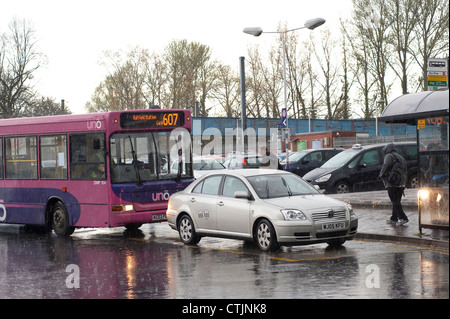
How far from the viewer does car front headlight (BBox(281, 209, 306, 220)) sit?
12547 mm

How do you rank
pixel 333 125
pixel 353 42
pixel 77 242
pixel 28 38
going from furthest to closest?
pixel 333 125 < pixel 28 38 < pixel 353 42 < pixel 77 242

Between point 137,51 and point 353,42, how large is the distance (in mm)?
19238

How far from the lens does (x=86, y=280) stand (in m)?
10.5

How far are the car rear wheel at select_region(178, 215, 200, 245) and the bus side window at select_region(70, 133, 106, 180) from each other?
235 centimetres

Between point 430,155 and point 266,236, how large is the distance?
3558mm

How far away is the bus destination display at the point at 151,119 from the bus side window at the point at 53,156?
5.39 ft

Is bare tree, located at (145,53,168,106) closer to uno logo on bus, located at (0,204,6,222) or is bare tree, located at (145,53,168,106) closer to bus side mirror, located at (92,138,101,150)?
uno logo on bus, located at (0,204,6,222)

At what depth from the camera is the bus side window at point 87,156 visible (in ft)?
52.9

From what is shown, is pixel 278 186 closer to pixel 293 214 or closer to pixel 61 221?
pixel 293 214

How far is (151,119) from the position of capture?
16578mm
